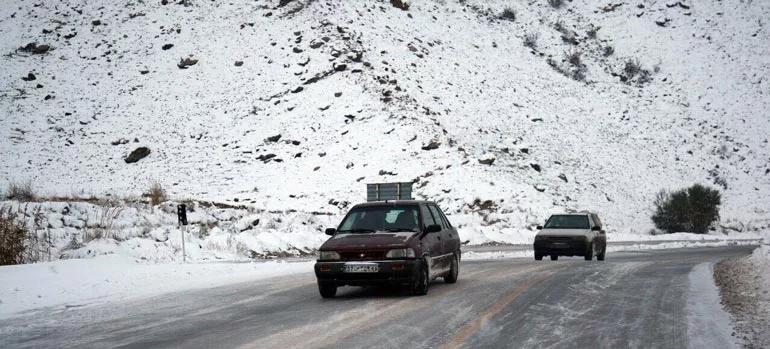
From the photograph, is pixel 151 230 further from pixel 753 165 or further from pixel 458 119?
pixel 753 165

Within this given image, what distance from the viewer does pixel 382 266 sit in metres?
11.2

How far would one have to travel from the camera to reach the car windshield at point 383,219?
12336 millimetres

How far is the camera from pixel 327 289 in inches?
458

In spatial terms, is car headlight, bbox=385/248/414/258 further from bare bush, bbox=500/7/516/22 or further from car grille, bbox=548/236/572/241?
bare bush, bbox=500/7/516/22

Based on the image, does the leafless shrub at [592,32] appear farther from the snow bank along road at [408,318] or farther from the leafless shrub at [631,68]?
the snow bank along road at [408,318]

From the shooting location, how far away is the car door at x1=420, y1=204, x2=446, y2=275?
12094mm

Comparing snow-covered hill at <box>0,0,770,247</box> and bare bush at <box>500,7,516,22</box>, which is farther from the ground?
bare bush at <box>500,7,516,22</box>

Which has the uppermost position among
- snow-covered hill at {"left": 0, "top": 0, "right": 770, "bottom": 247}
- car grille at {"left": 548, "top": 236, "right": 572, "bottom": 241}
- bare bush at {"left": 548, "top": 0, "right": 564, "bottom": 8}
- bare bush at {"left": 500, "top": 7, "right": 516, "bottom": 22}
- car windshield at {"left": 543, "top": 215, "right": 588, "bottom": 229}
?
bare bush at {"left": 548, "top": 0, "right": 564, "bottom": 8}

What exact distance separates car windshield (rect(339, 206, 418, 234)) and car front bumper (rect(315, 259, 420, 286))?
1007 millimetres

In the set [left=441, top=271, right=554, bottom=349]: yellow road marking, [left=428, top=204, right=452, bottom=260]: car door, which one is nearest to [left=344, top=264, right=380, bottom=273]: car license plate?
[left=441, top=271, right=554, bottom=349]: yellow road marking

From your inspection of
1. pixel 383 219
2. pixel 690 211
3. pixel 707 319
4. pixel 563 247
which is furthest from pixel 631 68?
pixel 707 319

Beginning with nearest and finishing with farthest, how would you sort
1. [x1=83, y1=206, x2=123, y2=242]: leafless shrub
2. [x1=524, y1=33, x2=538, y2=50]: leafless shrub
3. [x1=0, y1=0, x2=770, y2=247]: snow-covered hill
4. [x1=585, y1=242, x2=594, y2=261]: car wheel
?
[x1=83, y1=206, x2=123, y2=242]: leafless shrub < [x1=585, y1=242, x2=594, y2=261]: car wheel < [x1=0, y1=0, x2=770, y2=247]: snow-covered hill < [x1=524, y1=33, x2=538, y2=50]: leafless shrub

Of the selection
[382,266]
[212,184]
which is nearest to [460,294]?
[382,266]

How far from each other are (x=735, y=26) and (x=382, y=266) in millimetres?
68800
